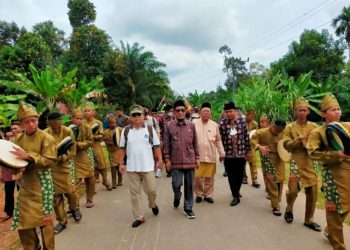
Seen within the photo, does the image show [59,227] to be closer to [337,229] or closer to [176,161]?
[176,161]

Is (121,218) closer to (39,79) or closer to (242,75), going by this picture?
(39,79)

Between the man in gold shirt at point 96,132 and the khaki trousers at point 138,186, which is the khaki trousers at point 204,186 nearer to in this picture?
the khaki trousers at point 138,186

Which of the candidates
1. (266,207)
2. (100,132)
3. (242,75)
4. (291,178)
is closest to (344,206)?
(291,178)

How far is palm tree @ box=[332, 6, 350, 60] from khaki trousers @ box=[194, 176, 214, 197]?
3563cm

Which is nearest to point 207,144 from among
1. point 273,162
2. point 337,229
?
point 273,162

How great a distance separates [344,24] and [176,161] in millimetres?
38051

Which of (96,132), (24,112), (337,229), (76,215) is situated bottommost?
(76,215)

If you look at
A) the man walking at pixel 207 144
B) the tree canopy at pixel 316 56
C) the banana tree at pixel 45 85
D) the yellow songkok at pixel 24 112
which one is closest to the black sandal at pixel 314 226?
the man walking at pixel 207 144

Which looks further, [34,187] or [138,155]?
[138,155]

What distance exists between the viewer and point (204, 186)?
8070mm

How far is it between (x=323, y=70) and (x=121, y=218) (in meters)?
31.9

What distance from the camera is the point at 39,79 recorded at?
12.1 meters

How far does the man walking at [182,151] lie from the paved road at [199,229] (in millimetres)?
588

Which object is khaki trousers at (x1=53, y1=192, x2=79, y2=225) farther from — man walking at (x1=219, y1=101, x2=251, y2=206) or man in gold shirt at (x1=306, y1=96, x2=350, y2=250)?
man in gold shirt at (x1=306, y1=96, x2=350, y2=250)
